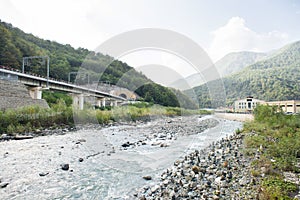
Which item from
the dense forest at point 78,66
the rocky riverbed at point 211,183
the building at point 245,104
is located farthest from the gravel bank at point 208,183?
the building at point 245,104

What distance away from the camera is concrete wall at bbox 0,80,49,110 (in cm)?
1692

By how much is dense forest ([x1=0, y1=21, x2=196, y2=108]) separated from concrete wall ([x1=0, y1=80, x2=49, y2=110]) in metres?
19.7

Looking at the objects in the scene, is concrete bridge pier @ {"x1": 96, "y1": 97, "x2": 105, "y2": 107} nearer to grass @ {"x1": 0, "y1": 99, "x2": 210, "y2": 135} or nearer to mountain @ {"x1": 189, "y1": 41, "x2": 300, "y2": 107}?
mountain @ {"x1": 189, "y1": 41, "x2": 300, "y2": 107}

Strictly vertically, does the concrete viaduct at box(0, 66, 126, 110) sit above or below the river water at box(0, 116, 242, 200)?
above

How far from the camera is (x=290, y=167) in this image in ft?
16.1

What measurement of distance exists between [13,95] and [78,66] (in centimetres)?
4630

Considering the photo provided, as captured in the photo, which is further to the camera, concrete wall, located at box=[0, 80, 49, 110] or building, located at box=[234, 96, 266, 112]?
building, located at box=[234, 96, 266, 112]

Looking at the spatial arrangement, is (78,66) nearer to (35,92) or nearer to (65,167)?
(35,92)

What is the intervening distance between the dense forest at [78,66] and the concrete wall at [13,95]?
19.7 metres

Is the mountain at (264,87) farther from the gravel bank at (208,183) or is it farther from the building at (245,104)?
the gravel bank at (208,183)

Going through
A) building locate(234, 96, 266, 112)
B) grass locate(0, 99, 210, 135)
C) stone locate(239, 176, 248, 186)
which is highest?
building locate(234, 96, 266, 112)

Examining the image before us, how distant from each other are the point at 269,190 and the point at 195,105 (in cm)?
5187

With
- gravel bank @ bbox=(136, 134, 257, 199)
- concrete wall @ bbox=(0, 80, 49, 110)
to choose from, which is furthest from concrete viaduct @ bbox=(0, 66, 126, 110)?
gravel bank @ bbox=(136, 134, 257, 199)

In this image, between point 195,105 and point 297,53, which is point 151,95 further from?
point 297,53
